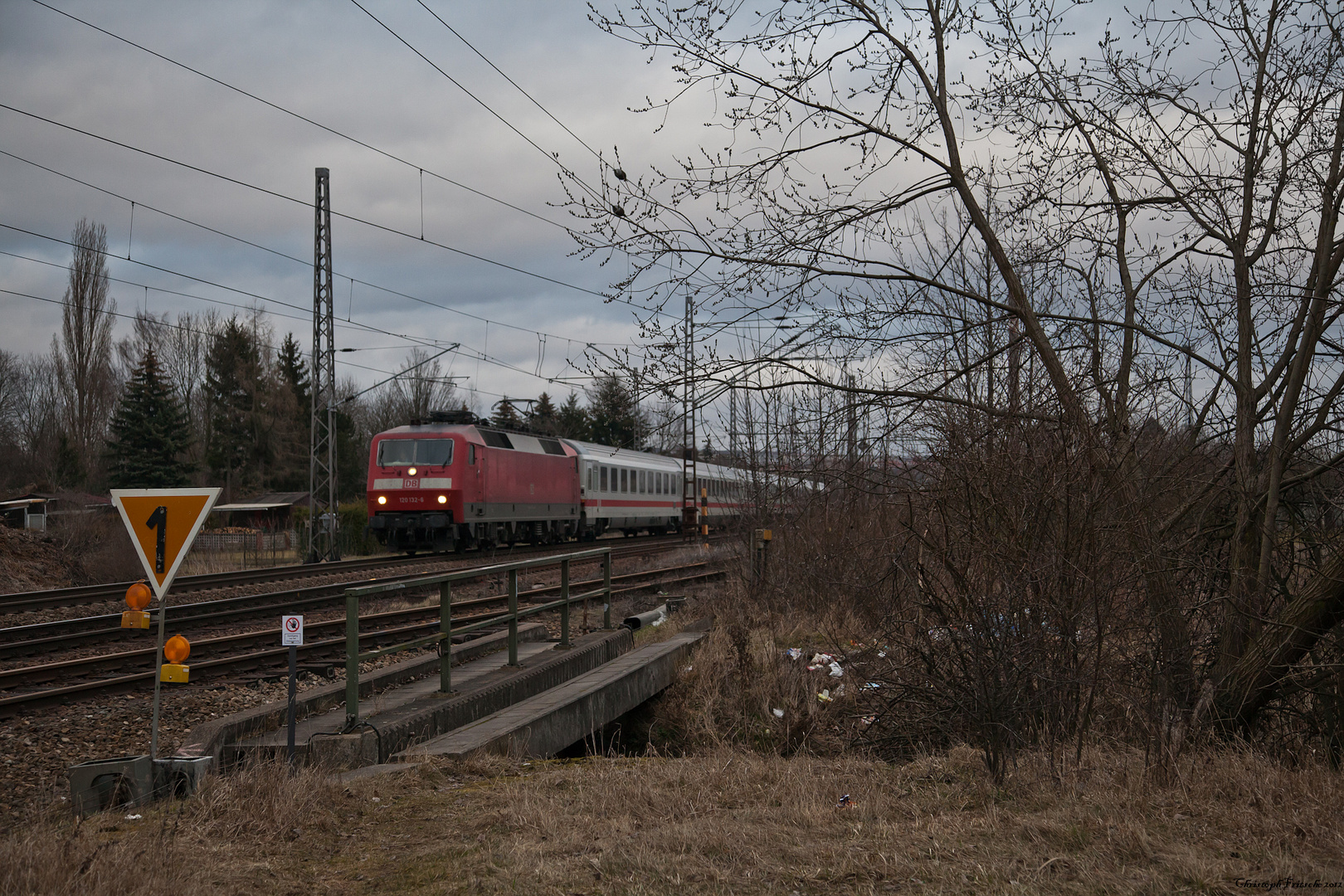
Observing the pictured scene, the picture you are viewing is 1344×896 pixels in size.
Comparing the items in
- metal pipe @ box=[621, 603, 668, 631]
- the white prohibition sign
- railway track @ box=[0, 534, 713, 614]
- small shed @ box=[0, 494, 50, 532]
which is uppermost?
small shed @ box=[0, 494, 50, 532]

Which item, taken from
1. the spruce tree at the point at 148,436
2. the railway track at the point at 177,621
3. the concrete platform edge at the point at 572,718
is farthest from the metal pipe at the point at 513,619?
the spruce tree at the point at 148,436

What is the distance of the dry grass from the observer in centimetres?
420

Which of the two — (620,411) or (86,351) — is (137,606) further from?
(86,351)

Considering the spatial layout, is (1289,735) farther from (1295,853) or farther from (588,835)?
(588,835)

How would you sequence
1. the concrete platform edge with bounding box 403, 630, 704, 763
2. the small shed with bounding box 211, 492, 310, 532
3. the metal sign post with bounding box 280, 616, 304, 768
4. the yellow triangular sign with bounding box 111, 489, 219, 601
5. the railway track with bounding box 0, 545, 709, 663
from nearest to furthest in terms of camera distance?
the metal sign post with bounding box 280, 616, 304, 768 → the yellow triangular sign with bounding box 111, 489, 219, 601 → the concrete platform edge with bounding box 403, 630, 704, 763 → the railway track with bounding box 0, 545, 709, 663 → the small shed with bounding box 211, 492, 310, 532

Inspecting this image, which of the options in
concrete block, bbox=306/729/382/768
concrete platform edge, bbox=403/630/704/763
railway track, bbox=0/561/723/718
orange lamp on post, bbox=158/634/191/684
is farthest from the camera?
railway track, bbox=0/561/723/718

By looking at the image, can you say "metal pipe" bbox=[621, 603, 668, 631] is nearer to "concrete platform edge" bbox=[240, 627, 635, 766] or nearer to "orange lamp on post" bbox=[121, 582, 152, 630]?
"concrete platform edge" bbox=[240, 627, 635, 766]

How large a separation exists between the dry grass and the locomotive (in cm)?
1394

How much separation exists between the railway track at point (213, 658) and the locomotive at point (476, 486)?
794cm

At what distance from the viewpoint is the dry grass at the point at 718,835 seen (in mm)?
4195

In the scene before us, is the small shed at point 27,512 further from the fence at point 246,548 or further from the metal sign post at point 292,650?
the metal sign post at point 292,650

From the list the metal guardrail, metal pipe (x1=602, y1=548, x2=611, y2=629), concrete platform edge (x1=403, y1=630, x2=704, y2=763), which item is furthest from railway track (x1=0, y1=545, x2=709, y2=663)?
concrete platform edge (x1=403, y1=630, x2=704, y2=763)

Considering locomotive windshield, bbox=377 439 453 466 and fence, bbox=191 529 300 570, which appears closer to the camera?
locomotive windshield, bbox=377 439 453 466

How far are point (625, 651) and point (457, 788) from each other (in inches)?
247
